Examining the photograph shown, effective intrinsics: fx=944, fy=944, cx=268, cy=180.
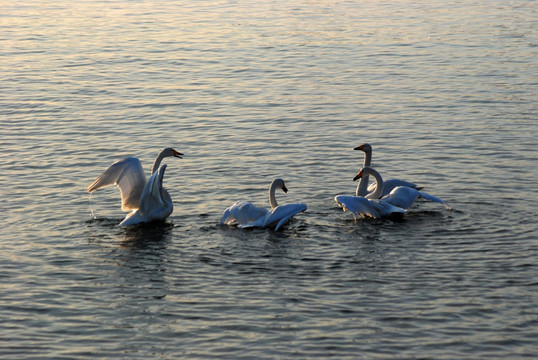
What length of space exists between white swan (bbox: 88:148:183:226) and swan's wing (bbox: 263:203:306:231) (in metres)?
1.69

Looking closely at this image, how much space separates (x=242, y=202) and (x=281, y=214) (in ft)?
2.31

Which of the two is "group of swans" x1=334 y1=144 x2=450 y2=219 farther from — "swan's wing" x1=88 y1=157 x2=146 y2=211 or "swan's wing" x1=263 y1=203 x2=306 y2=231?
"swan's wing" x1=88 y1=157 x2=146 y2=211

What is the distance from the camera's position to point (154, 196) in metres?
15.6

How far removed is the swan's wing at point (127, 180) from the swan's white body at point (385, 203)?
3.39 m

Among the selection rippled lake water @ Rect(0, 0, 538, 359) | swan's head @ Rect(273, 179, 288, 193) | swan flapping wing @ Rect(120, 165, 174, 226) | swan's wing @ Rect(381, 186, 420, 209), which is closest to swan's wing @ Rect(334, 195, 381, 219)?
rippled lake water @ Rect(0, 0, 538, 359)

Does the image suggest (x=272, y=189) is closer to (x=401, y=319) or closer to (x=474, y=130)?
(x=401, y=319)

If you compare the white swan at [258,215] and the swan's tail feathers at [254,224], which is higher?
the white swan at [258,215]

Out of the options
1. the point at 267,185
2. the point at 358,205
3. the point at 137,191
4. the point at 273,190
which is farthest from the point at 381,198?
the point at 137,191

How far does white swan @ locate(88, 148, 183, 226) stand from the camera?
1557cm

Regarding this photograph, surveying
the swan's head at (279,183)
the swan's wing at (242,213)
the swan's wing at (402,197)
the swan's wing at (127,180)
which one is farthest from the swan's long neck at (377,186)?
the swan's wing at (127,180)

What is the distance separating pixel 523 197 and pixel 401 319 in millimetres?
5769

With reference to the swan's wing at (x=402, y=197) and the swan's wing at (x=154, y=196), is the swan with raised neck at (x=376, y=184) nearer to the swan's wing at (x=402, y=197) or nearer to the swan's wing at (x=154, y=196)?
the swan's wing at (x=402, y=197)

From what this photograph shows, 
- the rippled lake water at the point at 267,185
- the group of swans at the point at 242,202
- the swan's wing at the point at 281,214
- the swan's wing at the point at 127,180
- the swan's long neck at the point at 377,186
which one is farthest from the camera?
the swan's long neck at the point at 377,186

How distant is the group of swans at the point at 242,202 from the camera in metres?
15.2
